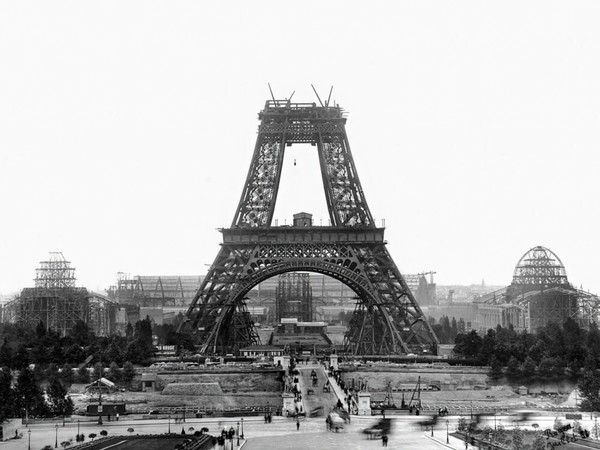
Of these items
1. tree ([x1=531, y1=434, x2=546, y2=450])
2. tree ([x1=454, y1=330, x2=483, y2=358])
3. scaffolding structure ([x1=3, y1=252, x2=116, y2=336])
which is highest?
scaffolding structure ([x1=3, y1=252, x2=116, y2=336])

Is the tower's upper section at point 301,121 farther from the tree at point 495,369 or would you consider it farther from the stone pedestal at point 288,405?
the stone pedestal at point 288,405

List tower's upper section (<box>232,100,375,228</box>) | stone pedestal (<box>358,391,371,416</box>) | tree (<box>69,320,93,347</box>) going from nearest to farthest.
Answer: stone pedestal (<box>358,391,371,416</box>) → tower's upper section (<box>232,100,375,228</box>) → tree (<box>69,320,93,347</box>)

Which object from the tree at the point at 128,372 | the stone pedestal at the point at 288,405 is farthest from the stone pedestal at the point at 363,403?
the tree at the point at 128,372

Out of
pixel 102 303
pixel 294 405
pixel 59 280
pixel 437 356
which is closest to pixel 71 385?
pixel 294 405

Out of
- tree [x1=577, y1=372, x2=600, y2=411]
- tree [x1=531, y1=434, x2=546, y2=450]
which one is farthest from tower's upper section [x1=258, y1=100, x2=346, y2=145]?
tree [x1=531, y1=434, x2=546, y2=450]

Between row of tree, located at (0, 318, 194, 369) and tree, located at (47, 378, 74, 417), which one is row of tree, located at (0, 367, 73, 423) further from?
row of tree, located at (0, 318, 194, 369)

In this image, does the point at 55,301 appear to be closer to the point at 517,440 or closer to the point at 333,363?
the point at 333,363
